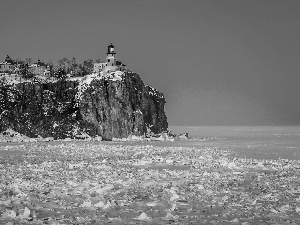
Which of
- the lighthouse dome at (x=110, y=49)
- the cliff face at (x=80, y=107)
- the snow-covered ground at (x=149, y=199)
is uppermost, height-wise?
the lighthouse dome at (x=110, y=49)

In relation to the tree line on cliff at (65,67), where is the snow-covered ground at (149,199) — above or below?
below

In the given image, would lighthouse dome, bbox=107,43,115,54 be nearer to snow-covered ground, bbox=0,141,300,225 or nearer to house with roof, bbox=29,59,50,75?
house with roof, bbox=29,59,50,75

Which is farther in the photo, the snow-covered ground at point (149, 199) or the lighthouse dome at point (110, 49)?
the lighthouse dome at point (110, 49)

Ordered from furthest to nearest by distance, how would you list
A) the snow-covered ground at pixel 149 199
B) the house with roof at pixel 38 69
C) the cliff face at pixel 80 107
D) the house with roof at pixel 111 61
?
the house with roof at pixel 38 69, the house with roof at pixel 111 61, the cliff face at pixel 80 107, the snow-covered ground at pixel 149 199

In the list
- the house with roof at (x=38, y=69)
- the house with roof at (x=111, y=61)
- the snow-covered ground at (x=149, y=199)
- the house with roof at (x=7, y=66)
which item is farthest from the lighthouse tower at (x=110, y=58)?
→ the snow-covered ground at (x=149, y=199)

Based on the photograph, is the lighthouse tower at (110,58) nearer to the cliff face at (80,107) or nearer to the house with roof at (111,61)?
the house with roof at (111,61)

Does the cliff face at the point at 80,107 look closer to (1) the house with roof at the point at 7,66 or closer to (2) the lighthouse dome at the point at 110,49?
(2) the lighthouse dome at the point at 110,49

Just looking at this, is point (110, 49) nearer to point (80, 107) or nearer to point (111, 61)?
point (111, 61)

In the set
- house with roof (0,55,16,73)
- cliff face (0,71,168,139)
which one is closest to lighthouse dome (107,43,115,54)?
cliff face (0,71,168,139)

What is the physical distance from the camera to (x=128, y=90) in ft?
454

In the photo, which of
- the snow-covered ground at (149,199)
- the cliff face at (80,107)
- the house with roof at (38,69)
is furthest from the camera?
the house with roof at (38,69)

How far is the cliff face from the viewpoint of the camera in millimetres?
128375

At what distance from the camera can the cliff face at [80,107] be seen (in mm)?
128375

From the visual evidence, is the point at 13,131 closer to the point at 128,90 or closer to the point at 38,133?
the point at 38,133
